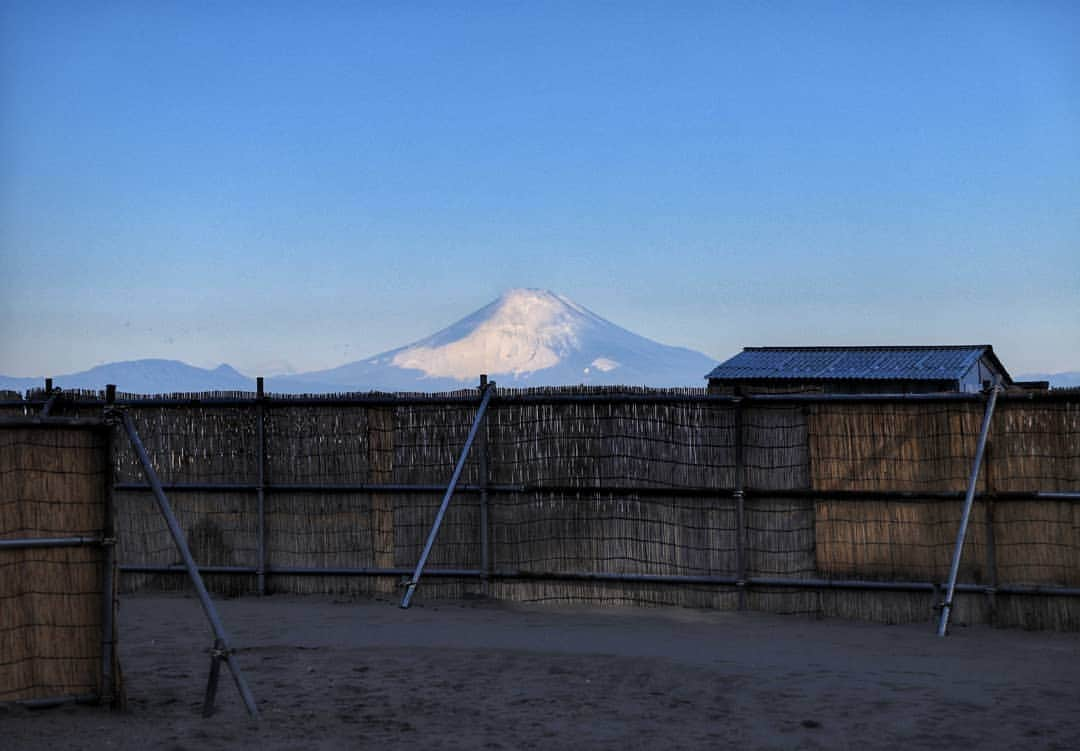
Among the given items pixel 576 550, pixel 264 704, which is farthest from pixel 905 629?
pixel 264 704

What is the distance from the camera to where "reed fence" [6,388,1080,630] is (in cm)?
1180

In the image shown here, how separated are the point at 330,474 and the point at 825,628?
5.47 m

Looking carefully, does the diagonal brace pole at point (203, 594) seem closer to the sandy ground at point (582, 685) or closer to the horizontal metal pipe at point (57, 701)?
the sandy ground at point (582, 685)

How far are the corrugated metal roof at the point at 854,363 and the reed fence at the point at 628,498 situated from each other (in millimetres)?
14980

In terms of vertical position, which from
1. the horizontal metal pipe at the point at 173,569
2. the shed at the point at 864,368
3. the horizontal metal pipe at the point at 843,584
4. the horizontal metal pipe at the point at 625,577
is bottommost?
the horizontal metal pipe at the point at 843,584

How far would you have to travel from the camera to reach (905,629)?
11.8 metres

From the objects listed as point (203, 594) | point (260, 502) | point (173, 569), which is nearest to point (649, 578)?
point (260, 502)

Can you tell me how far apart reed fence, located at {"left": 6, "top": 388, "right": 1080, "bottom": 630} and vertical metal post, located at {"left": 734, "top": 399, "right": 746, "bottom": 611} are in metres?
0.03

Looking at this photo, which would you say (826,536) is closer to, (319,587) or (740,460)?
(740,460)

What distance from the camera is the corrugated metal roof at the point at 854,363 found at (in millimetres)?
27375

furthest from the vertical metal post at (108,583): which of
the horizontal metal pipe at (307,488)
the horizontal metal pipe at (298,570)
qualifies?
the horizontal metal pipe at (298,570)

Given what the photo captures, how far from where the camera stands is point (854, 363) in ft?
94.8

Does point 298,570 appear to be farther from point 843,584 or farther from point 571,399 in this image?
point 843,584

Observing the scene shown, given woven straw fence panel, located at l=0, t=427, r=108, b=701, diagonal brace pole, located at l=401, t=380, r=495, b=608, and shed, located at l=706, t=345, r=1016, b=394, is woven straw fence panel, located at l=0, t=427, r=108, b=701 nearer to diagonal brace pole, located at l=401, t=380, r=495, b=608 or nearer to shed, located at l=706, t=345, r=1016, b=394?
diagonal brace pole, located at l=401, t=380, r=495, b=608
